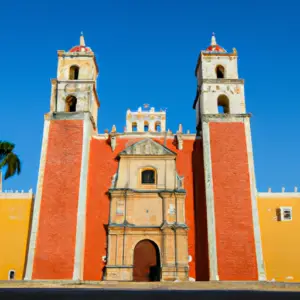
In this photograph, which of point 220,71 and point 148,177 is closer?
point 148,177

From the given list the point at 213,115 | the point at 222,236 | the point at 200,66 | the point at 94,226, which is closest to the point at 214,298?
the point at 222,236

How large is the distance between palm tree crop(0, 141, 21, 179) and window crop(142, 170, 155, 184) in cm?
635

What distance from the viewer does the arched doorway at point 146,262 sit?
17.5 m

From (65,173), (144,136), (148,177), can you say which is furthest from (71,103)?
(148,177)

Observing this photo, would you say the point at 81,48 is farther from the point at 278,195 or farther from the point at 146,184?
the point at 278,195

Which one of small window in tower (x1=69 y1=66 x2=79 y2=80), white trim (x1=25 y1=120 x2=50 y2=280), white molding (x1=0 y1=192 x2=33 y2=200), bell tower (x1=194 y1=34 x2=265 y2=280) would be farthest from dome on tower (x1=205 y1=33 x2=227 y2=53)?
white molding (x1=0 y1=192 x2=33 y2=200)

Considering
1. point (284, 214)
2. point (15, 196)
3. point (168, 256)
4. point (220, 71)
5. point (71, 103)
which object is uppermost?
point (220, 71)

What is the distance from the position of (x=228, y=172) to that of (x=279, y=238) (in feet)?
12.7

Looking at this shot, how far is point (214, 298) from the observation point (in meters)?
6.49

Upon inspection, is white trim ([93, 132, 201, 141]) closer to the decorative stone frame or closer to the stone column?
the decorative stone frame

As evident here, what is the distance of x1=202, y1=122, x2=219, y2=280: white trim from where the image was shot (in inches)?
667

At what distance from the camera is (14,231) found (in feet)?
62.2

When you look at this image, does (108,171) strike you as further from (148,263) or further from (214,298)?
(214,298)

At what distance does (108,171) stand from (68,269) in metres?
4.91
